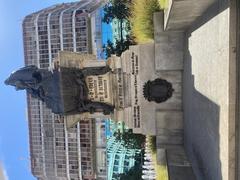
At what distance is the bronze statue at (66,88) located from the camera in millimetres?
14656

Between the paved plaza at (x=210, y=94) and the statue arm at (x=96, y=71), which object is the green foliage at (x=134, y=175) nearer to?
the statue arm at (x=96, y=71)

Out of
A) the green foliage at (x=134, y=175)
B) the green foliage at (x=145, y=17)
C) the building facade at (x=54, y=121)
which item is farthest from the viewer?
the building facade at (x=54, y=121)

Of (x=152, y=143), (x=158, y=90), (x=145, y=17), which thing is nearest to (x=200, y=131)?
(x=158, y=90)

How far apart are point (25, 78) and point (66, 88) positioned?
210 cm

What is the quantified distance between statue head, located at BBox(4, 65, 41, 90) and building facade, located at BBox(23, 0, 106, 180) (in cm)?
4386

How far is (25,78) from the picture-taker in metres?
15.8

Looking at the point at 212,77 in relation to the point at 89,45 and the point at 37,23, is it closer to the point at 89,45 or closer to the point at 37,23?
the point at 89,45

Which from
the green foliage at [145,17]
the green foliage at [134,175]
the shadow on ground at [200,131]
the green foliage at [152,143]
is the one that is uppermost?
the green foliage at [145,17]

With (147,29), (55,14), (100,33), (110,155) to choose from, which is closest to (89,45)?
(100,33)

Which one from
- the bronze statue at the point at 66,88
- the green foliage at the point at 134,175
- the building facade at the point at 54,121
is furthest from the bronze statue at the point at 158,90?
the building facade at the point at 54,121

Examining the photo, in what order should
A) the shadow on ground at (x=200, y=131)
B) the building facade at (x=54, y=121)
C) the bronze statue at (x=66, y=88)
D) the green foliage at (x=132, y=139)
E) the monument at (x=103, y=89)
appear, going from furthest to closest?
the building facade at (x=54, y=121) < the green foliage at (x=132, y=139) < the bronze statue at (x=66, y=88) < the monument at (x=103, y=89) < the shadow on ground at (x=200, y=131)

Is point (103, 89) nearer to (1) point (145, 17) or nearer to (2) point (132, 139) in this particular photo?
(1) point (145, 17)

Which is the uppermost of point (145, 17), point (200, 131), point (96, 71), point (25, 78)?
point (145, 17)

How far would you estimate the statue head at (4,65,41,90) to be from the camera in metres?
15.7
